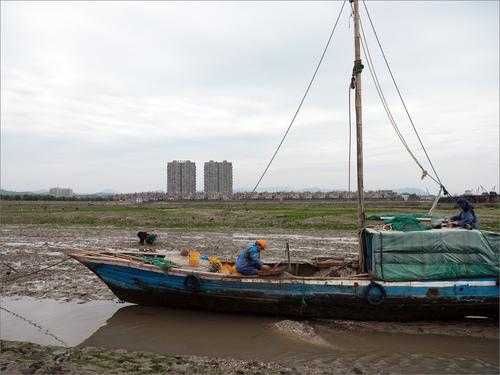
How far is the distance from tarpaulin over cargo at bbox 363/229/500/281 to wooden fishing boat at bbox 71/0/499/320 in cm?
2

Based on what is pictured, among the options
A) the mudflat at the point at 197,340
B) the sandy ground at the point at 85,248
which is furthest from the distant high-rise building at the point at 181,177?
the mudflat at the point at 197,340

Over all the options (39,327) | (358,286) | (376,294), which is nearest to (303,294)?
(358,286)

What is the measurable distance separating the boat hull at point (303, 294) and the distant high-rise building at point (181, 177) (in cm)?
17948

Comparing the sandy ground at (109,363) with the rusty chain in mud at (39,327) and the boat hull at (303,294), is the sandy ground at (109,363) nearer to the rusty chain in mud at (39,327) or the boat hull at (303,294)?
the rusty chain in mud at (39,327)

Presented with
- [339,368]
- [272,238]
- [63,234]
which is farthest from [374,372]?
[63,234]

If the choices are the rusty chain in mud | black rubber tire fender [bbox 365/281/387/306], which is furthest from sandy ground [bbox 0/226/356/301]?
black rubber tire fender [bbox 365/281/387/306]

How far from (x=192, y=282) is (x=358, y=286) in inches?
170

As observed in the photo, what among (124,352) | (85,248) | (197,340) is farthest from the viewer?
(85,248)

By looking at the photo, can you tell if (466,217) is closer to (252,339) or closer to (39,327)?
(252,339)

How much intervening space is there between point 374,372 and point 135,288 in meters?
6.83

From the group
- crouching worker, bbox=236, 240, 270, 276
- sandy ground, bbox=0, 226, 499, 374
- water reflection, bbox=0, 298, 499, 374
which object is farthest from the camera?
crouching worker, bbox=236, 240, 270, 276

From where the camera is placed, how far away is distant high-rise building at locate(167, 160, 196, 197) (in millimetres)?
192000

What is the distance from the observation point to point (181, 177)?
193 meters

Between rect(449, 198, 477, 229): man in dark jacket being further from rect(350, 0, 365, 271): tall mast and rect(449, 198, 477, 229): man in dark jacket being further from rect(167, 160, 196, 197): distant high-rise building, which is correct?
rect(167, 160, 196, 197): distant high-rise building
